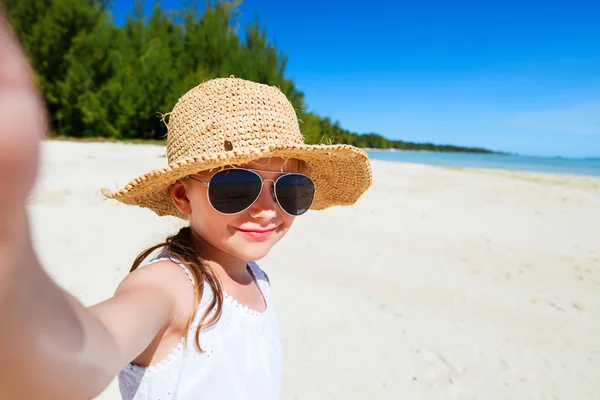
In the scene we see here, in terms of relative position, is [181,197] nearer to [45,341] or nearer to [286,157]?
[286,157]

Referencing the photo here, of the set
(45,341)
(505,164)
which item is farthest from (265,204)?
(505,164)

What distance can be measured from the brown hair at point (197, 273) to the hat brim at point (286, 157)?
189 millimetres

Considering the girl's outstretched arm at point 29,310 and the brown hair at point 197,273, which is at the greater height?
the girl's outstretched arm at point 29,310

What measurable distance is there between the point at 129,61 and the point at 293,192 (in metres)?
24.0

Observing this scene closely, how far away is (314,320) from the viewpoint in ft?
9.34

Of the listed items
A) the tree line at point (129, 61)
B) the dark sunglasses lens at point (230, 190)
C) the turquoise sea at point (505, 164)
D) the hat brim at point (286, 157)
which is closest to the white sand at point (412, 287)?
the hat brim at point (286, 157)

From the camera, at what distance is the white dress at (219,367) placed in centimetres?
99

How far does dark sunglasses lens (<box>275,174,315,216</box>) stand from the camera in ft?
4.00

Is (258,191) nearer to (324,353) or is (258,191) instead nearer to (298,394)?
(298,394)

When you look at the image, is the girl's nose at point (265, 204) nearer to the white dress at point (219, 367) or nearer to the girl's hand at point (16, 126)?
the white dress at point (219, 367)

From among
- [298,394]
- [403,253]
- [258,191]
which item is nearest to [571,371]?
[298,394]

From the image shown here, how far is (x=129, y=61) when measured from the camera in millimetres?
22016

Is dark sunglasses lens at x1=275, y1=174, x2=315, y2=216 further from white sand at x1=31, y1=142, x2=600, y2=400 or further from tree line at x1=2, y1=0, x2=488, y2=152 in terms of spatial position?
tree line at x1=2, y1=0, x2=488, y2=152

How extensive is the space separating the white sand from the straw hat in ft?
1.23
